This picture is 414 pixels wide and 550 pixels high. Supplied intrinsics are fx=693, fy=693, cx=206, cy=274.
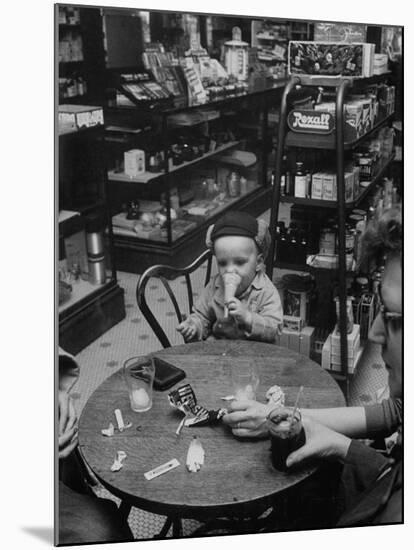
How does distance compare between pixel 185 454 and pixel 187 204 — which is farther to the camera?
pixel 187 204

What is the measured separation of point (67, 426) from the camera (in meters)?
2.86

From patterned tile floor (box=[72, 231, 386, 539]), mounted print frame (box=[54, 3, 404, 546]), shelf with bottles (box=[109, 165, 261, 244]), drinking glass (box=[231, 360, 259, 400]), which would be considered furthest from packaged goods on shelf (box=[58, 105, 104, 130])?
drinking glass (box=[231, 360, 259, 400])

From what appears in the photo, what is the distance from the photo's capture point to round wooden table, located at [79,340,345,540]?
2527mm

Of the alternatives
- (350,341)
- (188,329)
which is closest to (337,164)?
(350,341)

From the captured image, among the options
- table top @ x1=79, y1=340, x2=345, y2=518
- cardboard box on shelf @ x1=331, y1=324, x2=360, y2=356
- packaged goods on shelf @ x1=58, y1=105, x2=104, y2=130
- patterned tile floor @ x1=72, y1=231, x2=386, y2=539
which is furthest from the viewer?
cardboard box on shelf @ x1=331, y1=324, x2=360, y2=356

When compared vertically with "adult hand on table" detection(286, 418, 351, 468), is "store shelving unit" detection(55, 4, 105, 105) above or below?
above

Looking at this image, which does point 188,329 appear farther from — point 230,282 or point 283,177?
point 283,177

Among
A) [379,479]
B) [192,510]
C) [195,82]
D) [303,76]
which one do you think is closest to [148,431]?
[192,510]

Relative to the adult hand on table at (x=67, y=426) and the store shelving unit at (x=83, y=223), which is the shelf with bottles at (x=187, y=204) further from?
the adult hand on table at (x=67, y=426)

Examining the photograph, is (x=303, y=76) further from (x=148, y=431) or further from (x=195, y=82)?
(x=148, y=431)

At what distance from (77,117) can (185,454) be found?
1.38m

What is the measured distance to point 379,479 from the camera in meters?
3.01

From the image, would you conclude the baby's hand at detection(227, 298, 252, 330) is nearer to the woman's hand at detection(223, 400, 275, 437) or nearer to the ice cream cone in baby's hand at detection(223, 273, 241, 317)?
the ice cream cone in baby's hand at detection(223, 273, 241, 317)

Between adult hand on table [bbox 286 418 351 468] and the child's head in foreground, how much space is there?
2.09 ft
